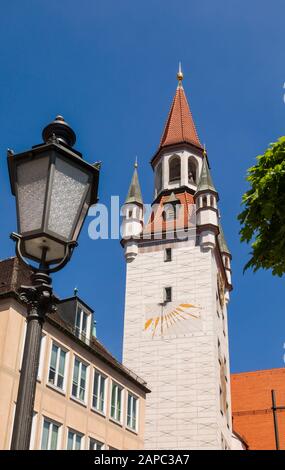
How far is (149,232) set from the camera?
4972 centimetres

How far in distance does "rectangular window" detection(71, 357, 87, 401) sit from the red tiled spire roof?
3794cm

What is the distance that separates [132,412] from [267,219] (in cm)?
2283

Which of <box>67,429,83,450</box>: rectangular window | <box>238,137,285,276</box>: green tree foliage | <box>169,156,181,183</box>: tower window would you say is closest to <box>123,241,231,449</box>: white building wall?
<box>169,156,181,183</box>: tower window

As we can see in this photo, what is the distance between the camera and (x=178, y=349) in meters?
42.7

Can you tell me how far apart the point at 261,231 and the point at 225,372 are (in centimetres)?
4043

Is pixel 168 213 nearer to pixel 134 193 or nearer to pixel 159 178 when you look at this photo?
pixel 134 193

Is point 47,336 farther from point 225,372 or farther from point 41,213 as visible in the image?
point 225,372

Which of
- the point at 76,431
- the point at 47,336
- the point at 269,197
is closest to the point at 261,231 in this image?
the point at 269,197

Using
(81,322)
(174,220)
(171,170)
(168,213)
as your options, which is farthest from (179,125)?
(81,322)

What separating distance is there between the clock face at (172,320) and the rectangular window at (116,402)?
15.0 metres

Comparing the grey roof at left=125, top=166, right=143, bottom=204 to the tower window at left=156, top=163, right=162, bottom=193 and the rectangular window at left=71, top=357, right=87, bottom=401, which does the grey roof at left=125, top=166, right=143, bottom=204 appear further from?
the rectangular window at left=71, top=357, right=87, bottom=401

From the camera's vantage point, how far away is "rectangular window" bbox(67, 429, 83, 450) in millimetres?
23094

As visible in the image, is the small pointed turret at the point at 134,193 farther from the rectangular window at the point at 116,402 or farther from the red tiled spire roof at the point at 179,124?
the rectangular window at the point at 116,402

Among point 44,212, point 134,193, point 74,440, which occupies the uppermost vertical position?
point 134,193
